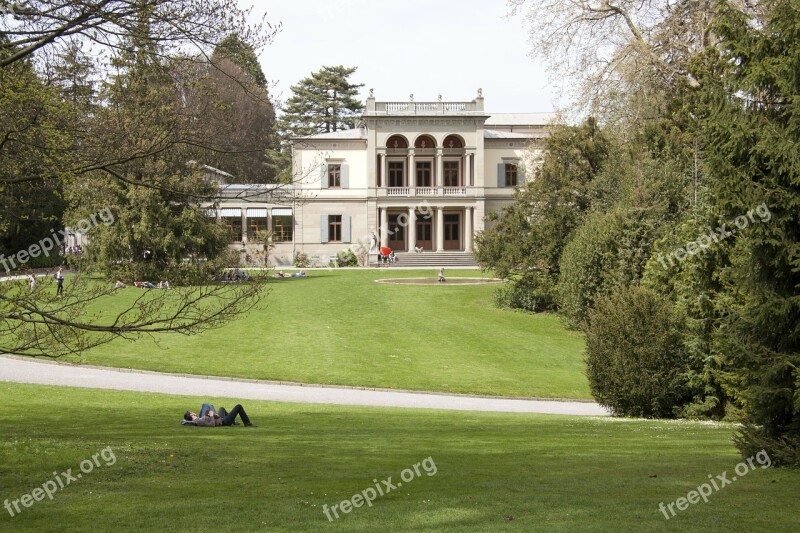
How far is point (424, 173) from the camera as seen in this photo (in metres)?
61.0

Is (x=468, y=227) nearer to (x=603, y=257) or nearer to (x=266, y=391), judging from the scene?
(x=603, y=257)

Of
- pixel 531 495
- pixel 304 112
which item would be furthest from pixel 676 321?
pixel 304 112

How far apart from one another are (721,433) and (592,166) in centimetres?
2392

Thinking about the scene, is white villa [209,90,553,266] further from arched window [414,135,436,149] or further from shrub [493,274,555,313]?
shrub [493,274,555,313]

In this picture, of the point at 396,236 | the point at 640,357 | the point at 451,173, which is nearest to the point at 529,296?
the point at 640,357

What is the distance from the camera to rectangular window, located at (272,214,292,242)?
57.8 meters

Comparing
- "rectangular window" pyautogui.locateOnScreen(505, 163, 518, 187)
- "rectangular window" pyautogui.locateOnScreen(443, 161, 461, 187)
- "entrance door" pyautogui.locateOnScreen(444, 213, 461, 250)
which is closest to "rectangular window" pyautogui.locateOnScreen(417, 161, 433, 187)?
"rectangular window" pyautogui.locateOnScreen(443, 161, 461, 187)

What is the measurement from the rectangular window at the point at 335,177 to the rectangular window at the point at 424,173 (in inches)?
229

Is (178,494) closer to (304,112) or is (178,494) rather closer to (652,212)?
(652,212)

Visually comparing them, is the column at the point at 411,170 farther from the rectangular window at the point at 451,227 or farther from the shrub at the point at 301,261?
the shrub at the point at 301,261

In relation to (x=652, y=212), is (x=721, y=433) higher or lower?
lower

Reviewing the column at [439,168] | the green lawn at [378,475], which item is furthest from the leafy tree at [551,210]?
the column at [439,168]

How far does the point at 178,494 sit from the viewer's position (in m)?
7.86

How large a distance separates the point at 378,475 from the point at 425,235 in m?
52.2
